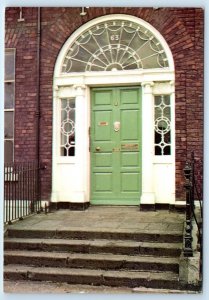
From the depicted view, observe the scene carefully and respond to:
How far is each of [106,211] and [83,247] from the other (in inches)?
55.8

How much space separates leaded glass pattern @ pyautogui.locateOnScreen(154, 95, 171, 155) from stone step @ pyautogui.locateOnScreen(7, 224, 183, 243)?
1.44 metres

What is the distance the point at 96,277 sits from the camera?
518 cm

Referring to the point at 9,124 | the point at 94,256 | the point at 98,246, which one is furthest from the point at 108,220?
the point at 9,124

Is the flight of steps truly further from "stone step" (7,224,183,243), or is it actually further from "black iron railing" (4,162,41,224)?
"black iron railing" (4,162,41,224)

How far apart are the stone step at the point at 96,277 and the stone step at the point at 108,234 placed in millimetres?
604

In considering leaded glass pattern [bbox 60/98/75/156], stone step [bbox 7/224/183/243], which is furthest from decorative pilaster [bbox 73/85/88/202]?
stone step [bbox 7/224/183/243]

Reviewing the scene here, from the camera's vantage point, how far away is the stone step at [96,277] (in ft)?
16.5

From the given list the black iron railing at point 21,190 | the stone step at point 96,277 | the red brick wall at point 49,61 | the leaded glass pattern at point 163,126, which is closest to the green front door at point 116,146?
the leaded glass pattern at point 163,126

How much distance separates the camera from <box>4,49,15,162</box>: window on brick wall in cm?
736

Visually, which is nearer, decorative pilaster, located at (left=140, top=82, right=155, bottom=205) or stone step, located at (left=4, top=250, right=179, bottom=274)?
stone step, located at (left=4, top=250, right=179, bottom=274)

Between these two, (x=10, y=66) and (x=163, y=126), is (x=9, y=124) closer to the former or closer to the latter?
(x=10, y=66)

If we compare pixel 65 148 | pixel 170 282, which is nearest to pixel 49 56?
pixel 65 148

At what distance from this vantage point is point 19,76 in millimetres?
7418

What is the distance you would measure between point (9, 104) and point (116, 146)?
5.81 feet
